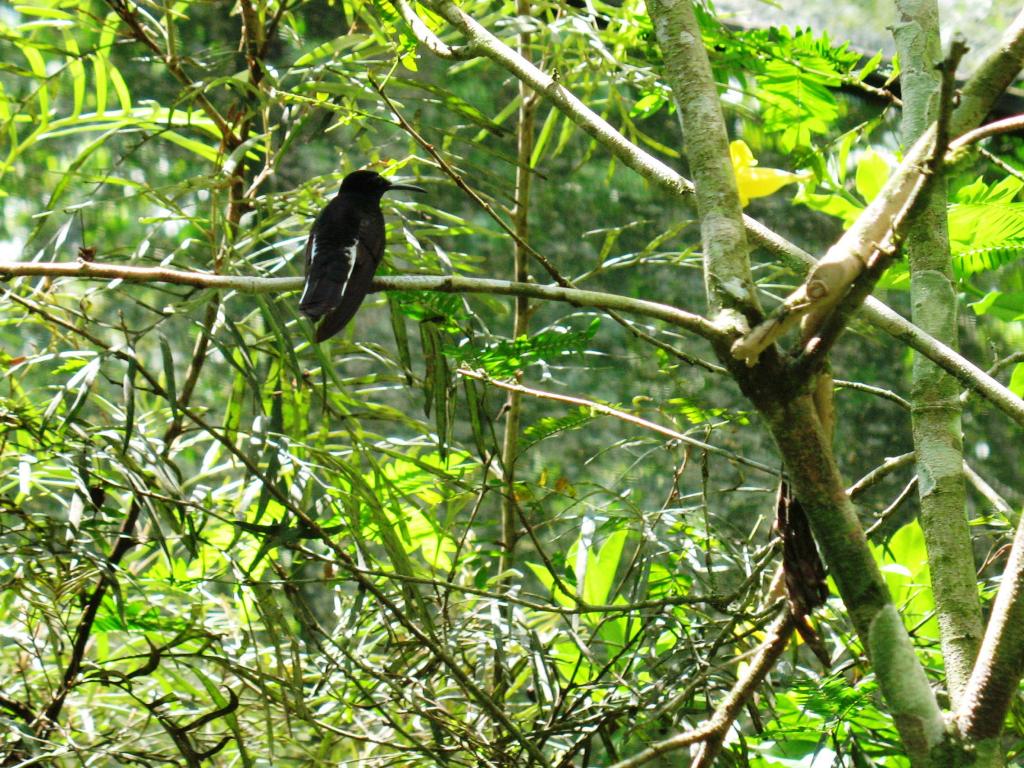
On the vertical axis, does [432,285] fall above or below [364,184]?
below

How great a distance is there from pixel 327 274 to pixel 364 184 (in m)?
0.30

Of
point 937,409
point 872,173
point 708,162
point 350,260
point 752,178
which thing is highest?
point 872,173

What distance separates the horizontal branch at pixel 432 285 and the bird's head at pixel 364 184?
0.40 meters

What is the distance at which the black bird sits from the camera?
44.7 inches

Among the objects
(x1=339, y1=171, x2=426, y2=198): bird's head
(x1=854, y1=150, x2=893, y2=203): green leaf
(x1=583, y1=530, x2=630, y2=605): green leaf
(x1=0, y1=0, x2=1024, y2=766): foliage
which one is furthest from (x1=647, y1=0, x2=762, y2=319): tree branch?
(x1=583, y1=530, x2=630, y2=605): green leaf

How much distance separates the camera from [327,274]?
45.8 inches

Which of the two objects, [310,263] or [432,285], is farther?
[310,263]

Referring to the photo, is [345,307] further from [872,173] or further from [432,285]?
[872,173]

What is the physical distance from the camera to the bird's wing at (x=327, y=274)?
1136mm

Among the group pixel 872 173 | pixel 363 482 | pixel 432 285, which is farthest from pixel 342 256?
pixel 872 173

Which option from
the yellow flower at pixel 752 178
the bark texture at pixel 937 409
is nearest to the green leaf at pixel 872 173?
the yellow flower at pixel 752 178

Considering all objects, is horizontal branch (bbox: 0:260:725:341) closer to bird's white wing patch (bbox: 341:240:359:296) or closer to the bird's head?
bird's white wing patch (bbox: 341:240:359:296)

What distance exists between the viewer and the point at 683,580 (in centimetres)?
145

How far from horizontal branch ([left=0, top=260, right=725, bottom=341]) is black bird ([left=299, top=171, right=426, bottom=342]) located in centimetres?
13
